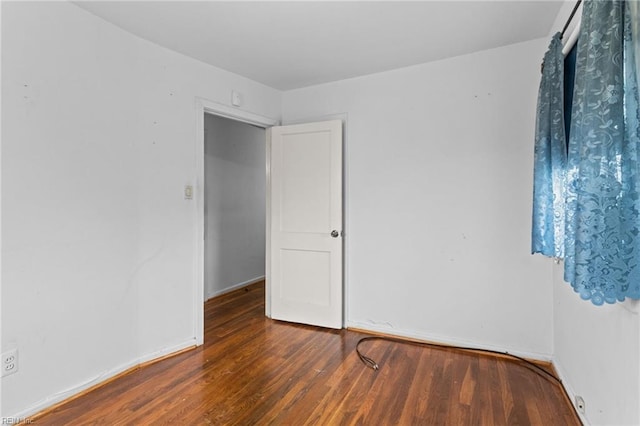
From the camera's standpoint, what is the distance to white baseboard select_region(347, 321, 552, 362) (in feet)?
8.14

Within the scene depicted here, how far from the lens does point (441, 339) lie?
280 cm

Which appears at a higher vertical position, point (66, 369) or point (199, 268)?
point (199, 268)

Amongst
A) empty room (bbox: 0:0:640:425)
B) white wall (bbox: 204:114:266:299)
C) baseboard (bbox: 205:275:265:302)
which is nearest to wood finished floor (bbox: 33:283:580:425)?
empty room (bbox: 0:0:640:425)

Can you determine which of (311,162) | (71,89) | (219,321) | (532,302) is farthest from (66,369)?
(532,302)

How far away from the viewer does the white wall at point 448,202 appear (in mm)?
2520

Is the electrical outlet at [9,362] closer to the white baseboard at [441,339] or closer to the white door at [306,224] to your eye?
the white door at [306,224]

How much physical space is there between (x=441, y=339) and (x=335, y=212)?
1441 millimetres

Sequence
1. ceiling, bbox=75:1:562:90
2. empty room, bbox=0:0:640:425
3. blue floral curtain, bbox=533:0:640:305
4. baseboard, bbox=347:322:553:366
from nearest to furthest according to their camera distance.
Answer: blue floral curtain, bbox=533:0:640:305
empty room, bbox=0:0:640:425
ceiling, bbox=75:1:562:90
baseboard, bbox=347:322:553:366

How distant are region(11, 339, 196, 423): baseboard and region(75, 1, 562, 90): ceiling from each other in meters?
2.35

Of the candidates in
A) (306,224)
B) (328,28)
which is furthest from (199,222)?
(328,28)

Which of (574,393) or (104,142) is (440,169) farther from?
(104,142)

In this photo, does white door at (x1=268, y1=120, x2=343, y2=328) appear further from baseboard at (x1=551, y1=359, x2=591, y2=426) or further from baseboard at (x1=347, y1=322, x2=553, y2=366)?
baseboard at (x1=551, y1=359, x2=591, y2=426)

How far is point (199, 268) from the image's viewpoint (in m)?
2.80

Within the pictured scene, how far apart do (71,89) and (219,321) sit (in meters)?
2.32
